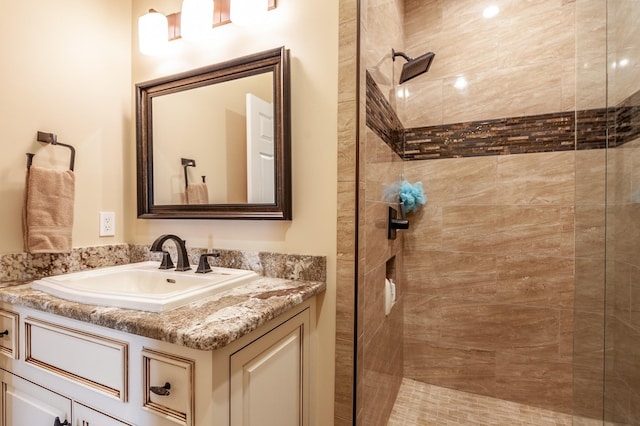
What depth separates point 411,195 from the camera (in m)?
1.89

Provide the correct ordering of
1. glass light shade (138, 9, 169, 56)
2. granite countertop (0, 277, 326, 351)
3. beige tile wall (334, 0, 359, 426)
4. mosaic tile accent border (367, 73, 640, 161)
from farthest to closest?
glass light shade (138, 9, 169, 56), mosaic tile accent border (367, 73, 640, 161), beige tile wall (334, 0, 359, 426), granite countertop (0, 277, 326, 351)

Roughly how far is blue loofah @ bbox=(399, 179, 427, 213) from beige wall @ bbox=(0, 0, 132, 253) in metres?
1.59

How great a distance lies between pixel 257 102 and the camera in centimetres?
128

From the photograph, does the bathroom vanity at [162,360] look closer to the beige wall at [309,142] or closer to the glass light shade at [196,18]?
the beige wall at [309,142]

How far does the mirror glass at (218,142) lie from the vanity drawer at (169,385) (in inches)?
24.1

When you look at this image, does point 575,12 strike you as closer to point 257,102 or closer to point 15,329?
point 257,102

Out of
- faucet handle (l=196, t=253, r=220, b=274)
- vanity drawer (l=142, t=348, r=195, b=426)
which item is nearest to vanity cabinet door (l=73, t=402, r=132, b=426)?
vanity drawer (l=142, t=348, r=195, b=426)

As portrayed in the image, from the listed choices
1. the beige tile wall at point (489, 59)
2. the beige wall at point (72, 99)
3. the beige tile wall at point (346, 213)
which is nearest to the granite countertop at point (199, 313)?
the beige tile wall at point (346, 213)

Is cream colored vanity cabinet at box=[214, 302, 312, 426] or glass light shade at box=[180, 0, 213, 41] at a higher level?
glass light shade at box=[180, 0, 213, 41]

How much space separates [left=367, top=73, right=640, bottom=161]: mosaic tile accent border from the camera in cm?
121

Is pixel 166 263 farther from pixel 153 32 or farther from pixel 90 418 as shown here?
pixel 153 32

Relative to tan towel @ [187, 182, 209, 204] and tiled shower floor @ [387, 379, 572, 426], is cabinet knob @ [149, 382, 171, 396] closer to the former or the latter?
tan towel @ [187, 182, 209, 204]

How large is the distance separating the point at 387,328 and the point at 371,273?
51 cm

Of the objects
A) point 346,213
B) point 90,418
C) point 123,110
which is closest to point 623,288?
point 346,213
